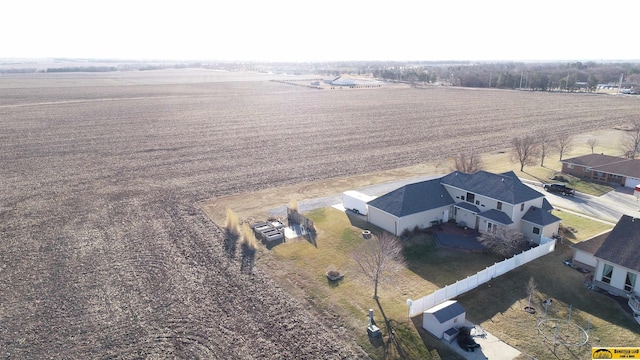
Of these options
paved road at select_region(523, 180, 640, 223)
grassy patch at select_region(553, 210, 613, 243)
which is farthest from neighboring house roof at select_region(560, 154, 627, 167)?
grassy patch at select_region(553, 210, 613, 243)

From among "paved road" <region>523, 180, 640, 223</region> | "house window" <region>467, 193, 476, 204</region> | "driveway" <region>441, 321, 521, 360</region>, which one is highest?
"house window" <region>467, 193, 476, 204</region>

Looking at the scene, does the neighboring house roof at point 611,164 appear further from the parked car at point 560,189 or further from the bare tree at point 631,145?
the bare tree at point 631,145

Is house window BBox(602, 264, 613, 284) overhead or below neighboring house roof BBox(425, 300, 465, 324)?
overhead

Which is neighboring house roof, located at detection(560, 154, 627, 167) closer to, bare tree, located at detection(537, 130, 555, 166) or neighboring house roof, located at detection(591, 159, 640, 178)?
neighboring house roof, located at detection(591, 159, 640, 178)

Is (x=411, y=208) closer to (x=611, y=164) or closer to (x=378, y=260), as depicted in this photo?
(x=378, y=260)

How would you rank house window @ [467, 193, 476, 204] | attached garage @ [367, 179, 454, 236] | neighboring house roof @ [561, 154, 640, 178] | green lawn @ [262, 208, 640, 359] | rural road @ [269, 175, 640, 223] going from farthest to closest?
neighboring house roof @ [561, 154, 640, 178], rural road @ [269, 175, 640, 223], house window @ [467, 193, 476, 204], attached garage @ [367, 179, 454, 236], green lawn @ [262, 208, 640, 359]

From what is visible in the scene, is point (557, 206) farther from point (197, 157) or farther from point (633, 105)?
A: point (633, 105)

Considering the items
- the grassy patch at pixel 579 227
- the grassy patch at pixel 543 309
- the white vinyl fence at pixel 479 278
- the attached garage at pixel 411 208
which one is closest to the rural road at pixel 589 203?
the grassy patch at pixel 579 227
